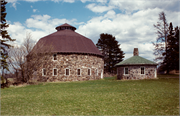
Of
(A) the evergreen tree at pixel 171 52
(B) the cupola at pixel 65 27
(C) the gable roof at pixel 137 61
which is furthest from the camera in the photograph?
(B) the cupola at pixel 65 27

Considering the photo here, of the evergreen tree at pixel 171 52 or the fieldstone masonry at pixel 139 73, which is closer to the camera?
the fieldstone masonry at pixel 139 73

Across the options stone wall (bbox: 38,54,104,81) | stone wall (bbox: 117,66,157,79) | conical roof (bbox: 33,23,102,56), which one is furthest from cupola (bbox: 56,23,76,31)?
stone wall (bbox: 117,66,157,79)

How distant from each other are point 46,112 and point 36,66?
1858 centimetres

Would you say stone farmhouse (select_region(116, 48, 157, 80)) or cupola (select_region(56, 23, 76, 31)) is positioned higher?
cupola (select_region(56, 23, 76, 31))

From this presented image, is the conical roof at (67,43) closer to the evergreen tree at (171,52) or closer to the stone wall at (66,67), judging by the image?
the stone wall at (66,67)

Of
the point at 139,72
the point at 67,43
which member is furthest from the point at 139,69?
the point at 67,43

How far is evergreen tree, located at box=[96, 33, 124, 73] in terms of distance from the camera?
51125 millimetres

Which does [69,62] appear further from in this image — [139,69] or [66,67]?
[139,69]

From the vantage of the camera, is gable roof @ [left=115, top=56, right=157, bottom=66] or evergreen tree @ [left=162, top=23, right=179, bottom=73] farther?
evergreen tree @ [left=162, top=23, right=179, bottom=73]

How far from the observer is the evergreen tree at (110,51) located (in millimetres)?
51125

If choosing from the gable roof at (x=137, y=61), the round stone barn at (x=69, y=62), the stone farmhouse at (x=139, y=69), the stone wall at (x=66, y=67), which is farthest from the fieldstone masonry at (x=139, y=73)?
the stone wall at (x=66, y=67)

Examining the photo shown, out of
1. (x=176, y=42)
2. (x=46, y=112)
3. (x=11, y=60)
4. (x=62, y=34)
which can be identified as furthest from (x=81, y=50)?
(x=46, y=112)

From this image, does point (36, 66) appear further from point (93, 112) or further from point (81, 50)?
point (93, 112)

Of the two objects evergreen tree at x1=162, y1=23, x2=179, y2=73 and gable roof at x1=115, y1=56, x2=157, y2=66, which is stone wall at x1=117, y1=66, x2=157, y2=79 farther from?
evergreen tree at x1=162, y1=23, x2=179, y2=73
